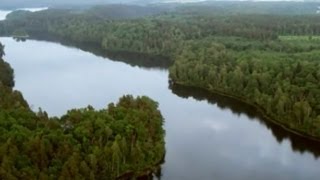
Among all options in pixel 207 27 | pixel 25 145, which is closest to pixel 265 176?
pixel 25 145

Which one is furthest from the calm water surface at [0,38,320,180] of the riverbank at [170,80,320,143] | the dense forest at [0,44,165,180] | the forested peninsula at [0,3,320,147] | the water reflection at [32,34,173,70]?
the dense forest at [0,44,165,180]

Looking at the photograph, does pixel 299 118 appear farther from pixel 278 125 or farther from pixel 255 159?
pixel 255 159

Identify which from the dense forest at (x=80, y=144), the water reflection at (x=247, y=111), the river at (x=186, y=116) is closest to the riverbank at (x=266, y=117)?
the water reflection at (x=247, y=111)

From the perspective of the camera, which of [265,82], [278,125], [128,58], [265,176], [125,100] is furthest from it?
[128,58]

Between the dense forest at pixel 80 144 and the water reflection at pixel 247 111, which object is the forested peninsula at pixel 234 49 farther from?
the dense forest at pixel 80 144

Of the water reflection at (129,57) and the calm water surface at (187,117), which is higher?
the calm water surface at (187,117)

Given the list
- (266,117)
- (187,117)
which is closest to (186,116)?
(187,117)
